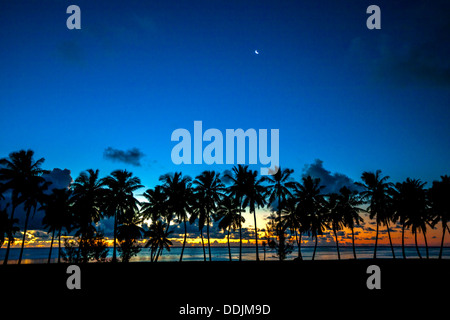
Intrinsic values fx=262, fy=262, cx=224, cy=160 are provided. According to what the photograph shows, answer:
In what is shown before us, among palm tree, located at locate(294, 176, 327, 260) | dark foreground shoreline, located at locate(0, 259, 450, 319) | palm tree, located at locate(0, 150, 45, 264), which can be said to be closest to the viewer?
dark foreground shoreline, located at locate(0, 259, 450, 319)

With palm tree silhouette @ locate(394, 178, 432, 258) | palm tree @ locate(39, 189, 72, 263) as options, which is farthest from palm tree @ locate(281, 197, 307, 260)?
palm tree @ locate(39, 189, 72, 263)

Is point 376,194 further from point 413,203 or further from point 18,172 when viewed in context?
point 18,172

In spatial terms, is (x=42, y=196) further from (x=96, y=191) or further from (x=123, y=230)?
(x=123, y=230)

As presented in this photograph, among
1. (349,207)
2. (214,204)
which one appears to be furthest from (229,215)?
(349,207)

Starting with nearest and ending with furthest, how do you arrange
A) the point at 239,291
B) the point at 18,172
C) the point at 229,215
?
the point at 239,291 < the point at 18,172 < the point at 229,215

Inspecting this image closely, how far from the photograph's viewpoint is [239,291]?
17.6 meters

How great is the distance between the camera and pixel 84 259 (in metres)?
47.6

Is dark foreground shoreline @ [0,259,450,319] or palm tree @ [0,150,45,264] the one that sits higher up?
palm tree @ [0,150,45,264]

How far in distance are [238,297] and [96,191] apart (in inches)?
1337

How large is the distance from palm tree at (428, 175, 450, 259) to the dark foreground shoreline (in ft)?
82.6

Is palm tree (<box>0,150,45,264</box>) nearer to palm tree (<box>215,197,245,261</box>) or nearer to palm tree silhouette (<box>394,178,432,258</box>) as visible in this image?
palm tree (<box>215,197,245,261</box>)

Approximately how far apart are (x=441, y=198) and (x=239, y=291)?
45.0 metres

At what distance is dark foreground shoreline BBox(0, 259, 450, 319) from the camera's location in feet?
44.0
